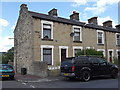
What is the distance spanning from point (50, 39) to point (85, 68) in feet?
23.8

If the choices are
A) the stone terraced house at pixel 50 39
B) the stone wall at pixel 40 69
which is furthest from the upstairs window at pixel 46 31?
the stone wall at pixel 40 69

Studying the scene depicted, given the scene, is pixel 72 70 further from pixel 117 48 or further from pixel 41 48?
pixel 117 48

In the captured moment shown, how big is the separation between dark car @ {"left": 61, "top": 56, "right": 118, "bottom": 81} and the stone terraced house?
5654 millimetres

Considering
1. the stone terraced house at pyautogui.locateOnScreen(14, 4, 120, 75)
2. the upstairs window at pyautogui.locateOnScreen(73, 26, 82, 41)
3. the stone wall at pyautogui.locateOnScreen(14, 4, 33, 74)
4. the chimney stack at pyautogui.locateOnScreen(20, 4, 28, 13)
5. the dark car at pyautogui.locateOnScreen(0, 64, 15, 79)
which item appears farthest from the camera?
the upstairs window at pyautogui.locateOnScreen(73, 26, 82, 41)

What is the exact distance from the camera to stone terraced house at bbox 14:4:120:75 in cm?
1608

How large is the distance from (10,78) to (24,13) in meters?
9.15

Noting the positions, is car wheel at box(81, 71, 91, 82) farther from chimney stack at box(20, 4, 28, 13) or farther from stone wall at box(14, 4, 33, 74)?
chimney stack at box(20, 4, 28, 13)

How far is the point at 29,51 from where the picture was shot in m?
16.8

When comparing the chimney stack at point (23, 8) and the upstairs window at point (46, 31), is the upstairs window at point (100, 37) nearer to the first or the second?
the upstairs window at point (46, 31)

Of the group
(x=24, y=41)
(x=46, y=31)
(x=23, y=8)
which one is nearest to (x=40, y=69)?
(x=46, y=31)

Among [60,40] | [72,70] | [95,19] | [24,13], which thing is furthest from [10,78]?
[95,19]

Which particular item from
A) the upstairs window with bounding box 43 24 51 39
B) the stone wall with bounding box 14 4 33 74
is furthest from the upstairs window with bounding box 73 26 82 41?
the stone wall with bounding box 14 4 33 74

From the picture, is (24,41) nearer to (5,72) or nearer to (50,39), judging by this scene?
(50,39)

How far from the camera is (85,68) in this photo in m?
10.7
